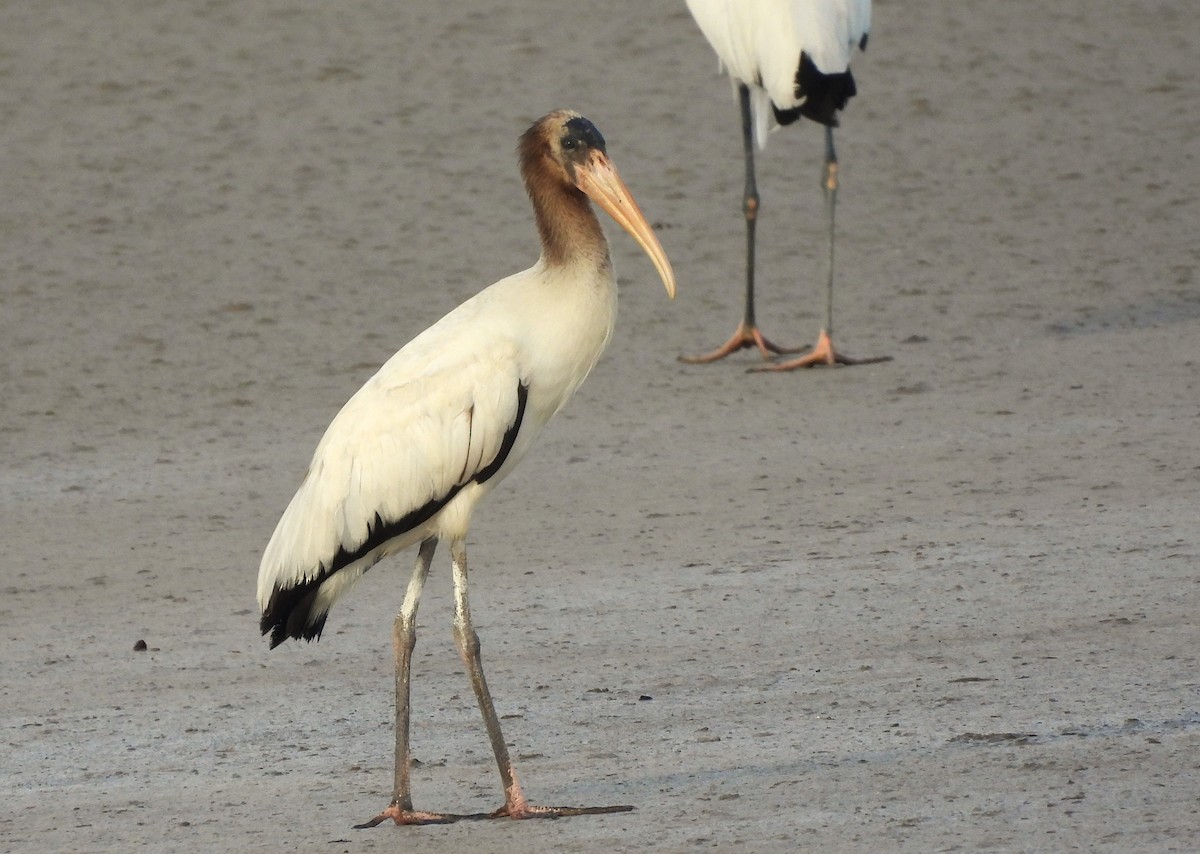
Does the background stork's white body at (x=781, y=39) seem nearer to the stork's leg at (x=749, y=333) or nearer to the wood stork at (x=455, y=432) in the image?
the stork's leg at (x=749, y=333)

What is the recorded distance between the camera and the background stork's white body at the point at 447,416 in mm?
4281

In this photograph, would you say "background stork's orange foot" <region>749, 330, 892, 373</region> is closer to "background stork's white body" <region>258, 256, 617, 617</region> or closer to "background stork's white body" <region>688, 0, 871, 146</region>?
"background stork's white body" <region>688, 0, 871, 146</region>

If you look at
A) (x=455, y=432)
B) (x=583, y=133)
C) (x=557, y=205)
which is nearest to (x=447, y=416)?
(x=455, y=432)

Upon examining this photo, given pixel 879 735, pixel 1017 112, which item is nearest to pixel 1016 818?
pixel 879 735

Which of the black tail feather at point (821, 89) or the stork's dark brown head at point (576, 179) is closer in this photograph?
the stork's dark brown head at point (576, 179)

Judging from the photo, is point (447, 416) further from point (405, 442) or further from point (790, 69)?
point (790, 69)

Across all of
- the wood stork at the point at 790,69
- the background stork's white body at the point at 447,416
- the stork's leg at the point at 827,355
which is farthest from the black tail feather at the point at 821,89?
the background stork's white body at the point at 447,416

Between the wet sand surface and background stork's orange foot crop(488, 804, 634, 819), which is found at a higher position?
the wet sand surface

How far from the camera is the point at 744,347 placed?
8773mm

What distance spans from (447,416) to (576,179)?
0.59 m

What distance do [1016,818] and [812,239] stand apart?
6886mm

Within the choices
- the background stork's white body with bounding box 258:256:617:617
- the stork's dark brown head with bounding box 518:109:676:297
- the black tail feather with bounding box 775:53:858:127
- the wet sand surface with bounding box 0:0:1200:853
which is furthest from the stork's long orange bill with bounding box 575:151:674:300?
the black tail feather with bounding box 775:53:858:127

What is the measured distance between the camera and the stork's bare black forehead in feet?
14.8

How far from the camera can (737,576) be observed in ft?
19.2
